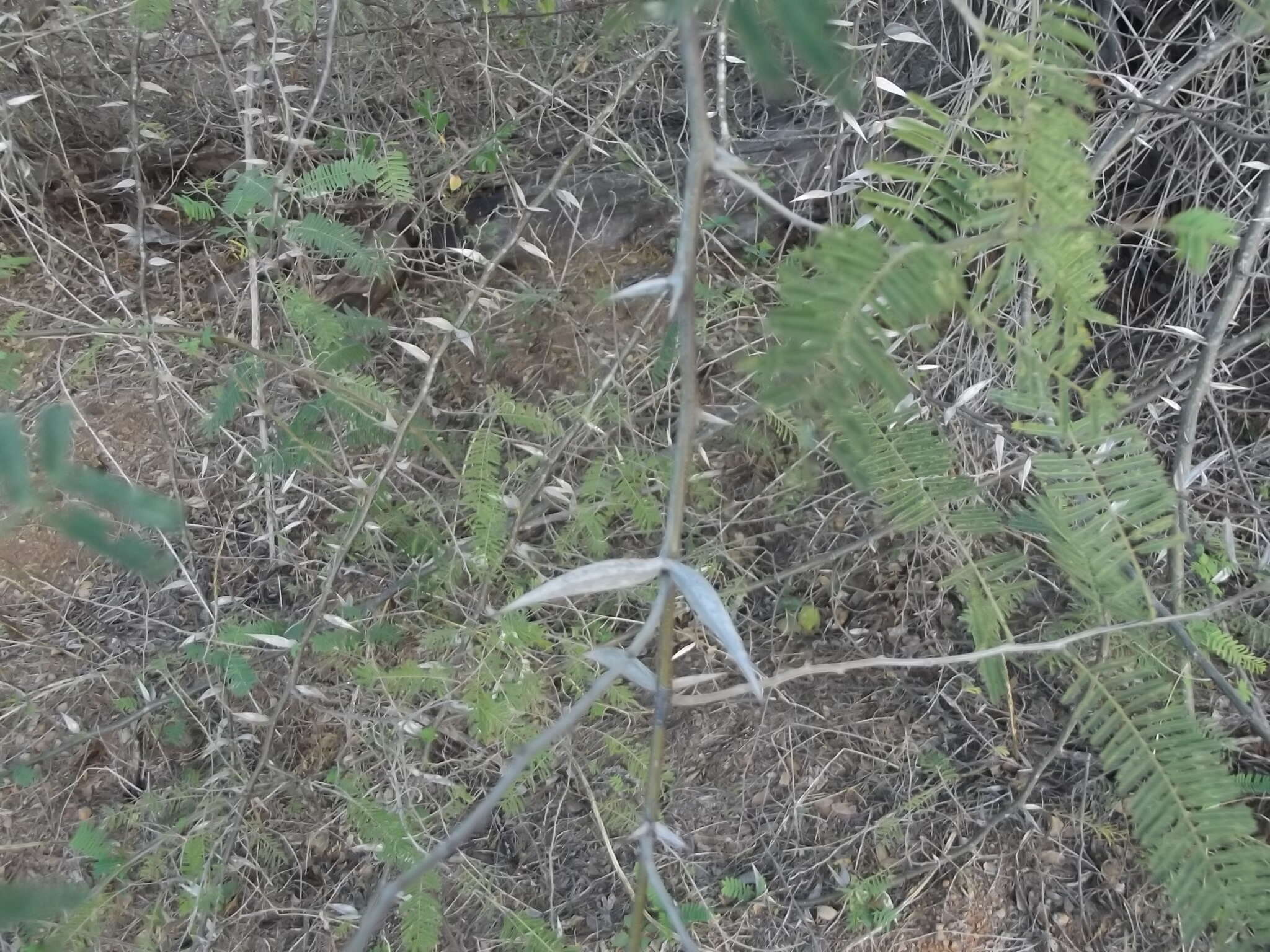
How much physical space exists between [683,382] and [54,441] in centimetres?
57

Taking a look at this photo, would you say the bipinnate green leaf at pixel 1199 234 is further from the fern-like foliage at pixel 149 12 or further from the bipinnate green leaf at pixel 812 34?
the fern-like foliage at pixel 149 12

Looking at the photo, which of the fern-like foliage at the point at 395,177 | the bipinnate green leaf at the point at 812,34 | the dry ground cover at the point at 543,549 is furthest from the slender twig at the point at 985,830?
the fern-like foliage at the point at 395,177

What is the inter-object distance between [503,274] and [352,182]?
1.55ft

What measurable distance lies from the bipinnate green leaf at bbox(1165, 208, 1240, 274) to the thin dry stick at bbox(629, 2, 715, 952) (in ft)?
1.57

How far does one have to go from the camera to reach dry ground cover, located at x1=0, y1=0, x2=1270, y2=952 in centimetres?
176

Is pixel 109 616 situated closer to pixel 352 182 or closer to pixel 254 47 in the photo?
pixel 352 182

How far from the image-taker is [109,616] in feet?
7.45

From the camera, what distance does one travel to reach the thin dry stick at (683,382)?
731mm

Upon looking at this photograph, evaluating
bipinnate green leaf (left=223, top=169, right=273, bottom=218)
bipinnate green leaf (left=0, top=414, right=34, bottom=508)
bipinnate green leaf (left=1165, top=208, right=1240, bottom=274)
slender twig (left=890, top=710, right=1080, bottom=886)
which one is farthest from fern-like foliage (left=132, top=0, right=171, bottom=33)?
slender twig (left=890, top=710, right=1080, bottom=886)

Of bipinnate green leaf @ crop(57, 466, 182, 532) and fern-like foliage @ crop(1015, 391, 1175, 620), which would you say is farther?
fern-like foliage @ crop(1015, 391, 1175, 620)

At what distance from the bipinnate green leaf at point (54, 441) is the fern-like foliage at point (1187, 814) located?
1.29 metres

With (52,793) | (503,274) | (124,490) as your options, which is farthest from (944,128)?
(52,793)

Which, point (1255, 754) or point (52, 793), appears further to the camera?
point (52, 793)

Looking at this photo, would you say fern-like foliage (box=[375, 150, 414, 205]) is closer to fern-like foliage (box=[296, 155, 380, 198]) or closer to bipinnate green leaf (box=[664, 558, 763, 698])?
fern-like foliage (box=[296, 155, 380, 198])
